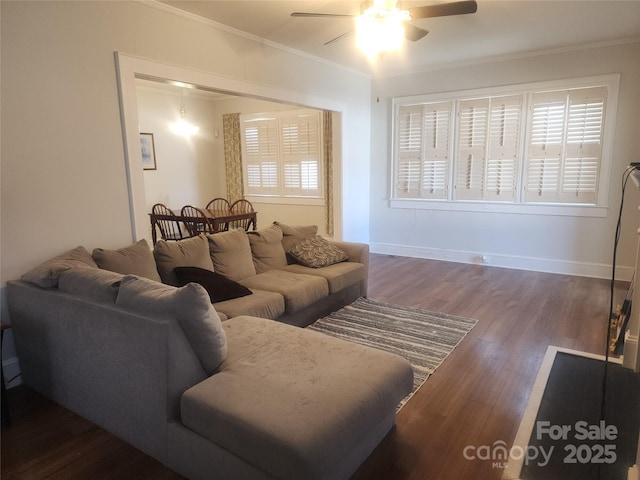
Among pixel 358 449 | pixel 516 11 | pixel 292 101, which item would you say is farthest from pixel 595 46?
pixel 358 449

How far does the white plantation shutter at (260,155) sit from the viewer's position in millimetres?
7156

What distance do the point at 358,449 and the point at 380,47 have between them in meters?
2.70

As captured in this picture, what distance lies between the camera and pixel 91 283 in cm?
215

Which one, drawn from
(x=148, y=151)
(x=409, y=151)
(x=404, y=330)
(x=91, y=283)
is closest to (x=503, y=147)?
(x=409, y=151)

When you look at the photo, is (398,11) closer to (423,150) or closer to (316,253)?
(316,253)

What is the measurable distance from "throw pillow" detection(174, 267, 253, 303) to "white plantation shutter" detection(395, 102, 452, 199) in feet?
12.5

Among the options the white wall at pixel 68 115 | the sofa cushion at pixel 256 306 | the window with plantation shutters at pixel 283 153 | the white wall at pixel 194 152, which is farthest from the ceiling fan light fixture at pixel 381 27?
the white wall at pixel 194 152

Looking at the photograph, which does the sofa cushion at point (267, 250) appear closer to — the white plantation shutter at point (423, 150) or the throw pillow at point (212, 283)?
the throw pillow at point (212, 283)

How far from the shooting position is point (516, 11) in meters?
3.62

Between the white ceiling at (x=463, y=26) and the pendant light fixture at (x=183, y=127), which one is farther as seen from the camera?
the pendant light fixture at (x=183, y=127)

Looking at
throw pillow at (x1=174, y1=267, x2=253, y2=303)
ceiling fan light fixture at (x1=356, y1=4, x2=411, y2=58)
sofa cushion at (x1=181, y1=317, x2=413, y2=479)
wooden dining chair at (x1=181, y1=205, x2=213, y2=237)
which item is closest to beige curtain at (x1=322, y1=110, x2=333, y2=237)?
wooden dining chair at (x1=181, y1=205, x2=213, y2=237)

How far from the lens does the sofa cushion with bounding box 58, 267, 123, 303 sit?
2.06 m

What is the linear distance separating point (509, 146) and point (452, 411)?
4047mm

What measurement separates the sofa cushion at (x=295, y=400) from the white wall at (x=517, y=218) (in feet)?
13.2
